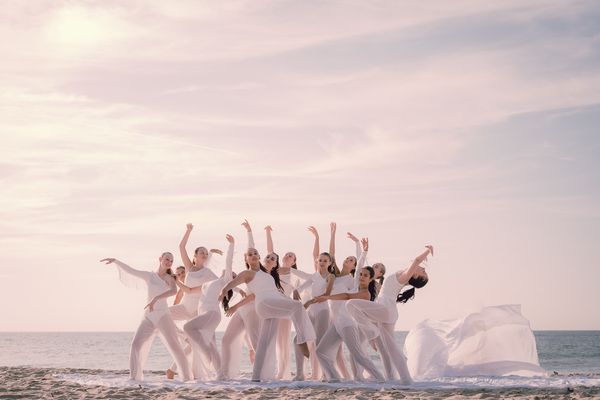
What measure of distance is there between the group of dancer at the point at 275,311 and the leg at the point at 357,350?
17 mm

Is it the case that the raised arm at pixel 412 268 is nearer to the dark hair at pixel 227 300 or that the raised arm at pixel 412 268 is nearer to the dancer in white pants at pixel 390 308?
the dancer in white pants at pixel 390 308

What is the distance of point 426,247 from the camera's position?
1271 cm

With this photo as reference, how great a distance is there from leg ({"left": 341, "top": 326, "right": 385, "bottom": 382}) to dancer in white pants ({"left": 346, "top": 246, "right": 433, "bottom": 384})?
0.27m

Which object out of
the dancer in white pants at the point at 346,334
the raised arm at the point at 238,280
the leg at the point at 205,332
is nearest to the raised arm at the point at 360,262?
the dancer in white pants at the point at 346,334

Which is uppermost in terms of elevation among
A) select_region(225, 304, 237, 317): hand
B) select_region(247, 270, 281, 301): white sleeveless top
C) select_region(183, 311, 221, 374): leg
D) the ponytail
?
select_region(247, 270, 281, 301): white sleeveless top

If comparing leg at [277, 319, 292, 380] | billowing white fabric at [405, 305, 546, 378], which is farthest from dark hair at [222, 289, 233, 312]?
billowing white fabric at [405, 305, 546, 378]

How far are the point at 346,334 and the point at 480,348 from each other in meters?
2.90

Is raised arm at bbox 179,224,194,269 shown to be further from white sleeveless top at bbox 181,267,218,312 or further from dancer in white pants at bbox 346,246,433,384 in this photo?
dancer in white pants at bbox 346,246,433,384

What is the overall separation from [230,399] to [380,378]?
339cm

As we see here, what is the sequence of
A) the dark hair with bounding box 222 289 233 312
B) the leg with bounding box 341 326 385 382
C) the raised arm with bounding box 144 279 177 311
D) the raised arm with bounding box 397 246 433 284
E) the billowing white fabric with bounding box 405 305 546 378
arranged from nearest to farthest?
1. the raised arm with bounding box 397 246 433 284
2. the leg with bounding box 341 326 385 382
3. the dark hair with bounding box 222 289 233 312
4. the raised arm with bounding box 144 279 177 311
5. the billowing white fabric with bounding box 405 305 546 378

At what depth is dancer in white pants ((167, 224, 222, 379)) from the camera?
570 inches

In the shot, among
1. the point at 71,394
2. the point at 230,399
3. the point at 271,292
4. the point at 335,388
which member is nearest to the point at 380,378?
the point at 335,388

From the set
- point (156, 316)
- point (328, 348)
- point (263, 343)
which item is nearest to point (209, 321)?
point (156, 316)

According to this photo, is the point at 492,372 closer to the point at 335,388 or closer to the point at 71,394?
the point at 335,388
